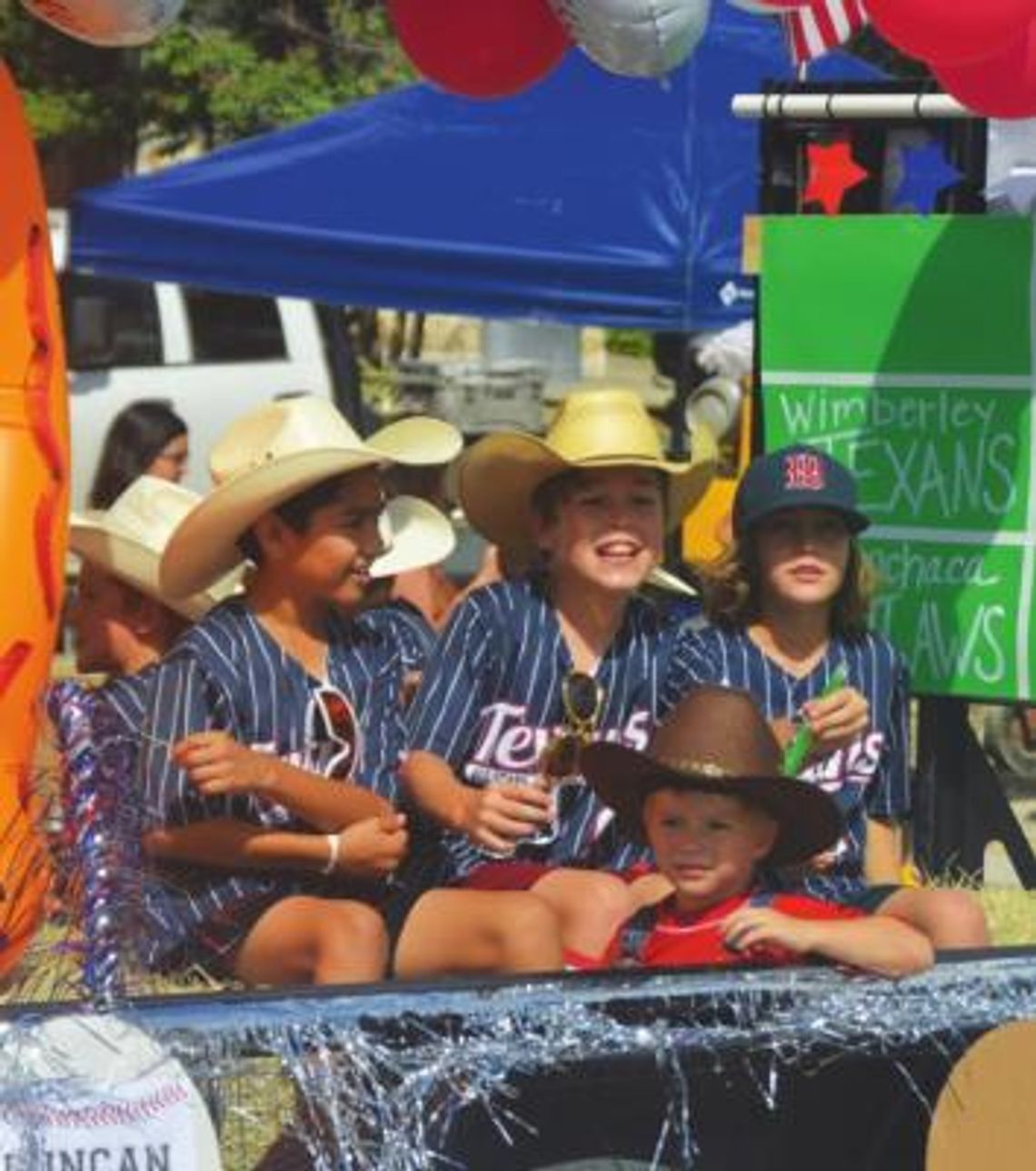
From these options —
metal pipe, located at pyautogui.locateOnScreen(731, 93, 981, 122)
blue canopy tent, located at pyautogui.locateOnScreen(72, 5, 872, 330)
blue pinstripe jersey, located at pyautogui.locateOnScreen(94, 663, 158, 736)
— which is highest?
metal pipe, located at pyautogui.locateOnScreen(731, 93, 981, 122)

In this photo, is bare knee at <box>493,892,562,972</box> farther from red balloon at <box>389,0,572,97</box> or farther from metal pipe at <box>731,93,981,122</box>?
metal pipe at <box>731,93,981,122</box>

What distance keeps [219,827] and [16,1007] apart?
3.84 feet

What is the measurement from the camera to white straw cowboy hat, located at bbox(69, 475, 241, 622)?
217 inches

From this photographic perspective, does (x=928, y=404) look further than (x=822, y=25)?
Yes

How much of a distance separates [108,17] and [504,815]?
1.32 metres

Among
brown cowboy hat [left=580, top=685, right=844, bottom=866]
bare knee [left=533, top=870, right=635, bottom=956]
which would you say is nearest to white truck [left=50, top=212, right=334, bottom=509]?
bare knee [left=533, top=870, right=635, bottom=956]

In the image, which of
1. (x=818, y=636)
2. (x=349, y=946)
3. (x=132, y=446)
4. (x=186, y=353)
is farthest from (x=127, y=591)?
(x=186, y=353)

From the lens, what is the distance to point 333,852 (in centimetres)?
425

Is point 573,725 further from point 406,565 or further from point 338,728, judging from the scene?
point 406,565

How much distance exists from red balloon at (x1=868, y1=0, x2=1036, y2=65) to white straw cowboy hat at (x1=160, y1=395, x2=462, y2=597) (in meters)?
1.14

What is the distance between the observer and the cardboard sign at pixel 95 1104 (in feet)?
9.94

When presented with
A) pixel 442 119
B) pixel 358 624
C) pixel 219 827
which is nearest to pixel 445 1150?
pixel 219 827

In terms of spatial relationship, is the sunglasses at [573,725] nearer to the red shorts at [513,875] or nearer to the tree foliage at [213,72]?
the red shorts at [513,875]

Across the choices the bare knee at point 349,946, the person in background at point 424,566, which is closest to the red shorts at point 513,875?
the bare knee at point 349,946
